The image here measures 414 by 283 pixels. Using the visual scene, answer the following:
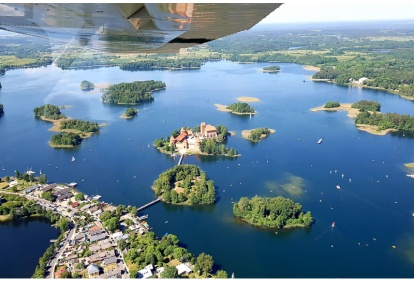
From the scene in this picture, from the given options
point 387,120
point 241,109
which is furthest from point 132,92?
point 387,120

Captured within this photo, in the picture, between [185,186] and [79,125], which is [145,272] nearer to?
[185,186]

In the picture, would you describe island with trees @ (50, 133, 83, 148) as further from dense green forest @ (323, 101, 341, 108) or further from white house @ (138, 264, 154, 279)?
dense green forest @ (323, 101, 341, 108)

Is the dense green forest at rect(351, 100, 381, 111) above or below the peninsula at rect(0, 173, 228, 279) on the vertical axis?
above

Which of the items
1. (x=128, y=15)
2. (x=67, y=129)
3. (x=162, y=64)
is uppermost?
(x=128, y=15)

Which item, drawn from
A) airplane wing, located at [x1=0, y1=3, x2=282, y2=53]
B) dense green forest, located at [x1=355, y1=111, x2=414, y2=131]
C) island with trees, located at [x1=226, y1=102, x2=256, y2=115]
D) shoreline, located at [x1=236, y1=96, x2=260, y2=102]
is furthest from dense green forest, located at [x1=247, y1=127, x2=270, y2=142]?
airplane wing, located at [x1=0, y1=3, x2=282, y2=53]

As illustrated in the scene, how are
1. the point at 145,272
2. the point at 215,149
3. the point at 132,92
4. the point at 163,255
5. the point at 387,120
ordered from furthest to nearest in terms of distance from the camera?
the point at 132,92 → the point at 387,120 → the point at 215,149 → the point at 163,255 → the point at 145,272

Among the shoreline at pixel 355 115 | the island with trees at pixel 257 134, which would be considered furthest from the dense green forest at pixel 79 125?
the shoreline at pixel 355 115

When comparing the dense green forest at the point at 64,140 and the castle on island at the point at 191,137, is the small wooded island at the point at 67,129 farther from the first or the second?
the castle on island at the point at 191,137

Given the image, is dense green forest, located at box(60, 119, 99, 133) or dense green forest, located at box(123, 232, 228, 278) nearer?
dense green forest, located at box(123, 232, 228, 278)
